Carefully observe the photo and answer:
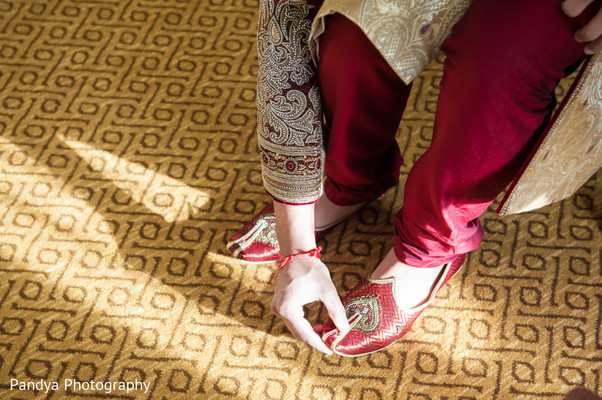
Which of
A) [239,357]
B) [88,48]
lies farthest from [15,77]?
[239,357]

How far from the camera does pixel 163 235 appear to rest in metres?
1.09

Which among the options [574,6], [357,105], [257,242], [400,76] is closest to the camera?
[574,6]

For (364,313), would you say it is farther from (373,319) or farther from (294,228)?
(294,228)

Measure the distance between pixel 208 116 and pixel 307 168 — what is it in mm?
516

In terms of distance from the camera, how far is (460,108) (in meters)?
0.69

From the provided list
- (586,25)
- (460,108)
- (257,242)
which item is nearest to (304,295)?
(257,242)

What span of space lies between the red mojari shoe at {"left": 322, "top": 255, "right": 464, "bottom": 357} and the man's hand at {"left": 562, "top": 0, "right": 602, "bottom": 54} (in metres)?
0.43

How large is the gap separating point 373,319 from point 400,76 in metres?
0.40

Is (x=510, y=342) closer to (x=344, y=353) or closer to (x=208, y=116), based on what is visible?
(x=344, y=353)

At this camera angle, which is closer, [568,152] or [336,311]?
[568,152]

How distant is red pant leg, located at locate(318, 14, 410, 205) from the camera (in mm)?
742

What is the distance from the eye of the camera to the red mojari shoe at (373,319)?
908mm

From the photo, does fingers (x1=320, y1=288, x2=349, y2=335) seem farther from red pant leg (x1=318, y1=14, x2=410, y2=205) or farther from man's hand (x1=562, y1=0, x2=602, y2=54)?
man's hand (x1=562, y1=0, x2=602, y2=54)

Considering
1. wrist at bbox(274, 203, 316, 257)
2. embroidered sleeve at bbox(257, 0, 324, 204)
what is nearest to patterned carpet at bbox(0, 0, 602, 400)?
wrist at bbox(274, 203, 316, 257)
